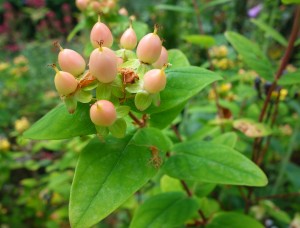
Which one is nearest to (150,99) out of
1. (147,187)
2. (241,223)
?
(241,223)

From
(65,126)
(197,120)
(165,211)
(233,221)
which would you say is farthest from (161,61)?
(197,120)

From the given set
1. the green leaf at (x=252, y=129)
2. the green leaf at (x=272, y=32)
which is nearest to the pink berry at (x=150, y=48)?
the green leaf at (x=252, y=129)

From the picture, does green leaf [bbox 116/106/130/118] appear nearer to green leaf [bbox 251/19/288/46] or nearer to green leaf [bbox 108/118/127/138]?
green leaf [bbox 108/118/127/138]

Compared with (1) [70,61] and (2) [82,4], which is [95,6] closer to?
(2) [82,4]

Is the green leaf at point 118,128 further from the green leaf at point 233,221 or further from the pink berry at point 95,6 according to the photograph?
the pink berry at point 95,6

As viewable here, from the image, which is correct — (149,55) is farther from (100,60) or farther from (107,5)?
(107,5)

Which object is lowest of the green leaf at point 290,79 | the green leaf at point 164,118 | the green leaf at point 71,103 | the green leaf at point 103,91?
the green leaf at point 164,118
